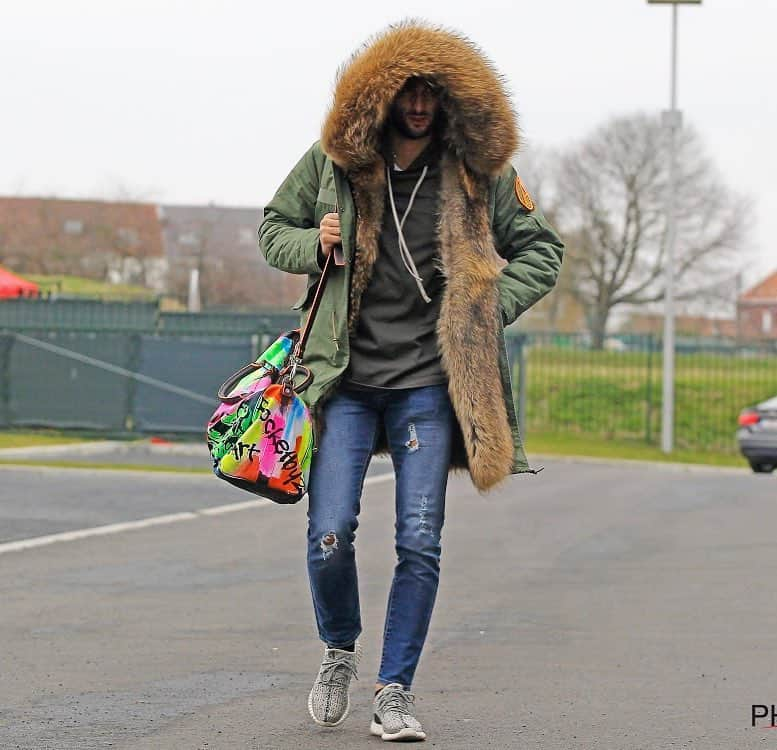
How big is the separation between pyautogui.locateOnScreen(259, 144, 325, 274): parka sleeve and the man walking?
0.02 m

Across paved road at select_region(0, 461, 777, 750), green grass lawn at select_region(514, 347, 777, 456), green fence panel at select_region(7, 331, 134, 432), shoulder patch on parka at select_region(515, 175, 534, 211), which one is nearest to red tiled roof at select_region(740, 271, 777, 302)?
green grass lawn at select_region(514, 347, 777, 456)

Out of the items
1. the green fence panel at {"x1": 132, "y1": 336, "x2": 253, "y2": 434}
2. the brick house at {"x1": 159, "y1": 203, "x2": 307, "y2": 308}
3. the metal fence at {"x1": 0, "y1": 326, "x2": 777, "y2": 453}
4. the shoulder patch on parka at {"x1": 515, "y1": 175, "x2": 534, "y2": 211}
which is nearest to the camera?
the shoulder patch on parka at {"x1": 515, "y1": 175, "x2": 534, "y2": 211}

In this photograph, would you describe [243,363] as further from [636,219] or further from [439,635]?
[636,219]

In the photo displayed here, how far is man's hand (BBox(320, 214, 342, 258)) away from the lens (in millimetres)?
4754

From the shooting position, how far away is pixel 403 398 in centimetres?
478

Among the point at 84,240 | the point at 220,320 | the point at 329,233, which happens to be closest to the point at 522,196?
the point at 329,233

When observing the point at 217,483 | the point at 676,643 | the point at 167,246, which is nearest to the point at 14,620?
the point at 676,643

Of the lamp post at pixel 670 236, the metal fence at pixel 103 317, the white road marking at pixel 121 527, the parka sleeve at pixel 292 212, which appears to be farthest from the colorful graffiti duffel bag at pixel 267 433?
the lamp post at pixel 670 236

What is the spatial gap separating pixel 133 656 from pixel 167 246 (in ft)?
211

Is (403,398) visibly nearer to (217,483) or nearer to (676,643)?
(676,643)

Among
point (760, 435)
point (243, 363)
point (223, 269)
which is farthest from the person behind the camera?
point (223, 269)

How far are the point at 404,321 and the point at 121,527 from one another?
6.75 metres

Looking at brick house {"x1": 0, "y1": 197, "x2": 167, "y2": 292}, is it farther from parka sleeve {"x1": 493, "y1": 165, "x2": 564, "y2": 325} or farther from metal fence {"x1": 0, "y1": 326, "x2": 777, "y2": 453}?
parka sleeve {"x1": 493, "y1": 165, "x2": 564, "y2": 325}

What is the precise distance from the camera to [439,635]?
6.88 meters
